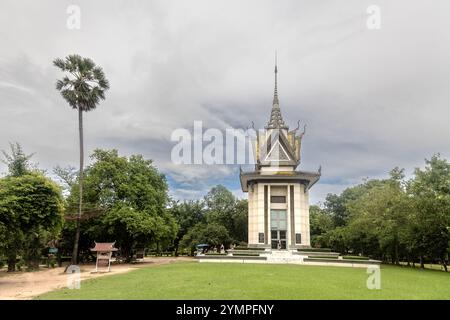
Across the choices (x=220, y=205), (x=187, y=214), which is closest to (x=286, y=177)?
(x=220, y=205)

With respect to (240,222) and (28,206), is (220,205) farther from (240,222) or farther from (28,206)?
(28,206)

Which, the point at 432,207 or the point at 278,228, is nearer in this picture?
Answer: the point at 432,207

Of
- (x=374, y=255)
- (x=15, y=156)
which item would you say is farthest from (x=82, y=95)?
(x=374, y=255)

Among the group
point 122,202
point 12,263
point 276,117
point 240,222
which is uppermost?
point 276,117

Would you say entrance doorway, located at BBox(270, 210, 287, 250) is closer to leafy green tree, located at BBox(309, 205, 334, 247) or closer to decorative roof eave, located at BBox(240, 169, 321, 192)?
decorative roof eave, located at BBox(240, 169, 321, 192)

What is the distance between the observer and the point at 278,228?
42188 millimetres

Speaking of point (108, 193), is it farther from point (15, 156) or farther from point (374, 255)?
point (374, 255)

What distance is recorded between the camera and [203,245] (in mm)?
48375

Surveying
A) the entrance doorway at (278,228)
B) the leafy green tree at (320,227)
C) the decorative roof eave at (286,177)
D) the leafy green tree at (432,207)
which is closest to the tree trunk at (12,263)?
the decorative roof eave at (286,177)

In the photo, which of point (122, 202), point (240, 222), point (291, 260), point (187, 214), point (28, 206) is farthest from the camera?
point (187, 214)

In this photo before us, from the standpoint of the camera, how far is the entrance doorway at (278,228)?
4200cm

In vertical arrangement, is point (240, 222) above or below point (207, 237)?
above

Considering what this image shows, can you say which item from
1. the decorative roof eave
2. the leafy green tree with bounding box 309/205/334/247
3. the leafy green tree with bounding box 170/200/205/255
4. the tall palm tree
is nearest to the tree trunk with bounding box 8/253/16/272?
the tall palm tree
